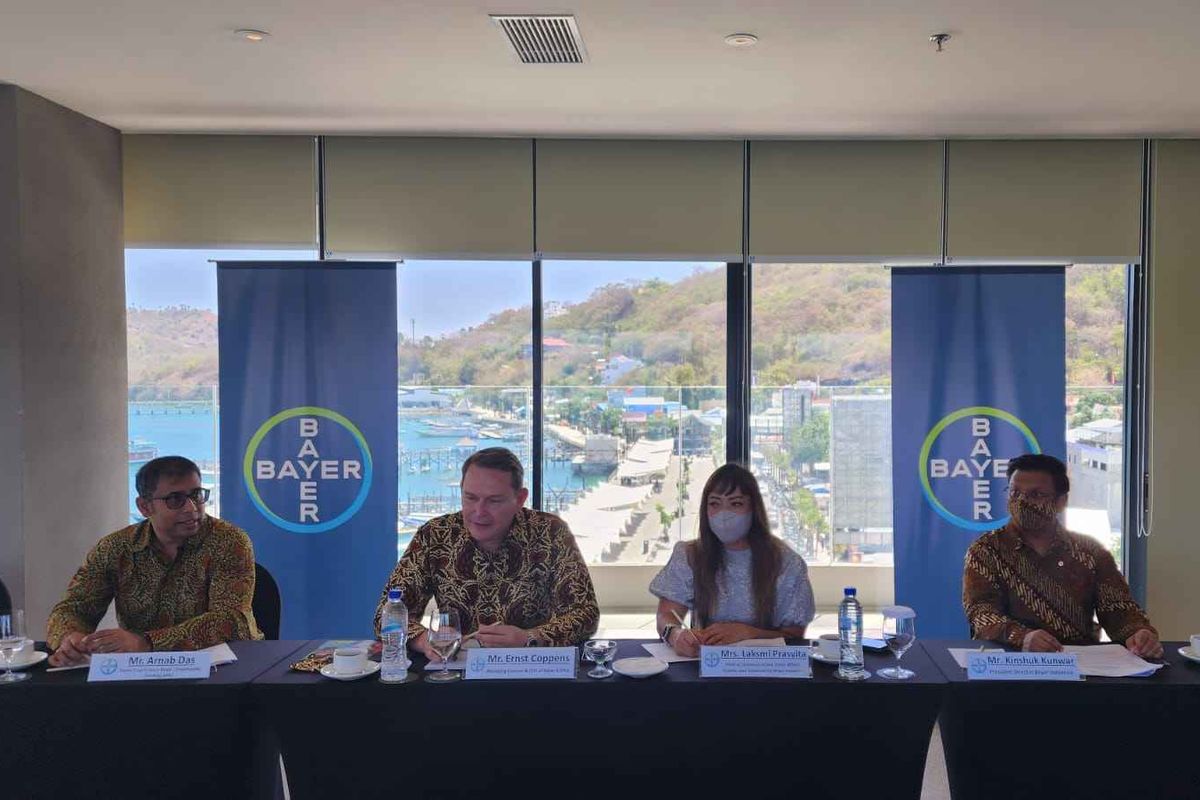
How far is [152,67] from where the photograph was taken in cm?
338

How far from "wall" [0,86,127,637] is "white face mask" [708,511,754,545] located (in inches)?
113

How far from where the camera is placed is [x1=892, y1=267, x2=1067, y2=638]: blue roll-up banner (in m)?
4.48

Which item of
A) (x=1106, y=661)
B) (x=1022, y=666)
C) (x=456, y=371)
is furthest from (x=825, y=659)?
(x=456, y=371)

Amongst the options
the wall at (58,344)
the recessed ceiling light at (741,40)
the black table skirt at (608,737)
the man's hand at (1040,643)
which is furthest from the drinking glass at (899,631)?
the wall at (58,344)

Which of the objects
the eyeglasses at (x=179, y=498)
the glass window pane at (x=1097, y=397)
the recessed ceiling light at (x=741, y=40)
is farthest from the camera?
the glass window pane at (x=1097, y=397)

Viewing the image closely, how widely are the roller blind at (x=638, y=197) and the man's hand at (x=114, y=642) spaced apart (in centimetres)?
281

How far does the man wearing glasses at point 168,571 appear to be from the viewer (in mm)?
2668

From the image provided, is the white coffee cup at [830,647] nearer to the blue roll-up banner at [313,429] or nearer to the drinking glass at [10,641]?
the drinking glass at [10,641]

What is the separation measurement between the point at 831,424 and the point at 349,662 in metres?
3.68

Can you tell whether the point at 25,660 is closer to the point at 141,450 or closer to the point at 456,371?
the point at 141,450

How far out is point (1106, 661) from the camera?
2.26 m

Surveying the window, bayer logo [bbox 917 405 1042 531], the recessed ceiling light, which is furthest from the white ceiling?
bayer logo [bbox 917 405 1042 531]

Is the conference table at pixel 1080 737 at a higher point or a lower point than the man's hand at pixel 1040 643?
lower

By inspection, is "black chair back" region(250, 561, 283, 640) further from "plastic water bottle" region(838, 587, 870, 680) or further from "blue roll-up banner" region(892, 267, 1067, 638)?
"blue roll-up banner" region(892, 267, 1067, 638)
